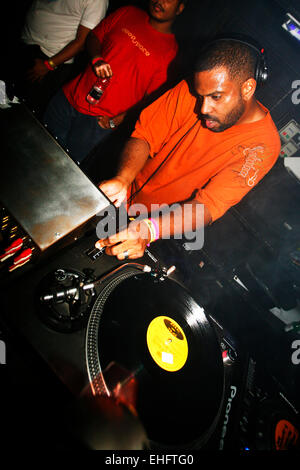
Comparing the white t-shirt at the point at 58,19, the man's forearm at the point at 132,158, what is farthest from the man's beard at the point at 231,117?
the white t-shirt at the point at 58,19

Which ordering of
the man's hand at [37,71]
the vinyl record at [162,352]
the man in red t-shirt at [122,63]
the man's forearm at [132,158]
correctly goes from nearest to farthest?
the vinyl record at [162,352] < the man's forearm at [132,158] < the man in red t-shirt at [122,63] < the man's hand at [37,71]

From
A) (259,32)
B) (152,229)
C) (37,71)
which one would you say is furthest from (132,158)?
(259,32)

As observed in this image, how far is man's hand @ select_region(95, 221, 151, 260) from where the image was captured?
107 centimetres

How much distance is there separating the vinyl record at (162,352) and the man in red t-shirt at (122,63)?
2.22 m

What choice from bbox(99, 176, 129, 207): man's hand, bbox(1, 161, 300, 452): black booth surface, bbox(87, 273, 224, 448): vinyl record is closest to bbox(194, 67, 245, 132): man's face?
bbox(99, 176, 129, 207): man's hand

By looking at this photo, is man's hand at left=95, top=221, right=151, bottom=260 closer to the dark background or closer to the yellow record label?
the yellow record label

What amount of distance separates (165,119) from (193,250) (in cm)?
114

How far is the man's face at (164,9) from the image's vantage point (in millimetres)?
2180

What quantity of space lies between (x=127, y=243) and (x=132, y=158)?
900mm

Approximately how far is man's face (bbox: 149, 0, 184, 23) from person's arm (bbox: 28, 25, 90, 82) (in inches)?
29.4

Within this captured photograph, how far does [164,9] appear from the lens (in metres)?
2.20

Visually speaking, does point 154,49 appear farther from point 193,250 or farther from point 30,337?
point 30,337

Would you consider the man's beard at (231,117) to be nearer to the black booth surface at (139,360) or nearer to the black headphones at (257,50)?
the black headphones at (257,50)

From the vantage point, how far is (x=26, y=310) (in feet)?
2.74
